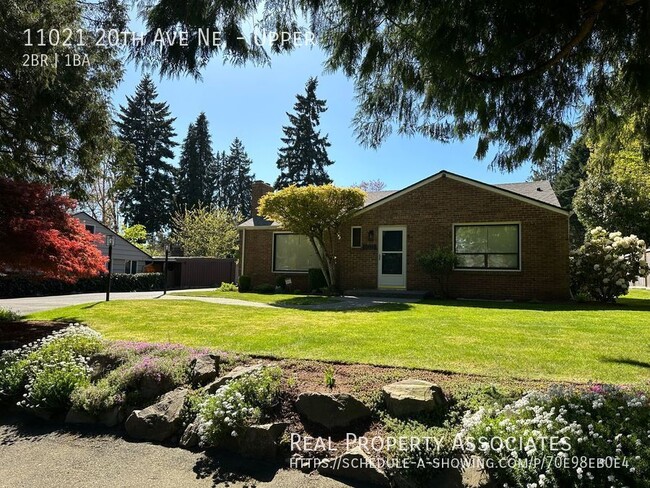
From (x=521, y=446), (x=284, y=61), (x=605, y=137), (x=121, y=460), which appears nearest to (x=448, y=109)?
(x=284, y=61)

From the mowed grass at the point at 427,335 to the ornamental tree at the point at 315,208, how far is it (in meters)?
4.77

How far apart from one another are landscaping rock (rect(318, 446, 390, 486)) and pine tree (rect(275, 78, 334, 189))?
40046mm

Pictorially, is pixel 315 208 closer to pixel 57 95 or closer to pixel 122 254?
pixel 57 95

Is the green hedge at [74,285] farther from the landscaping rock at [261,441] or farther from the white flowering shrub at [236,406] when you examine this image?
the landscaping rock at [261,441]

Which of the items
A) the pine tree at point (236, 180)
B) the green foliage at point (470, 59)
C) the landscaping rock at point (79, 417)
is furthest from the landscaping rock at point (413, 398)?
the pine tree at point (236, 180)

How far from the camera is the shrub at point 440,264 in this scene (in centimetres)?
1284

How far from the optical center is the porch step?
1308 cm

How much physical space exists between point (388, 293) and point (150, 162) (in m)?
35.3

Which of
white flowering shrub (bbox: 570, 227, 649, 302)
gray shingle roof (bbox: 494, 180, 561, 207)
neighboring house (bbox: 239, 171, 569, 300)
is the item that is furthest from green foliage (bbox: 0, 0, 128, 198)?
white flowering shrub (bbox: 570, 227, 649, 302)

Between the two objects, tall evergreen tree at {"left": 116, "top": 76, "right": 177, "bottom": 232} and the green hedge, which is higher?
tall evergreen tree at {"left": 116, "top": 76, "right": 177, "bottom": 232}

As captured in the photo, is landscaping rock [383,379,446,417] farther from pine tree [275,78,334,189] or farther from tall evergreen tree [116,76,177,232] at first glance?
tall evergreen tree [116,76,177,232]

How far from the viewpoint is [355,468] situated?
2.96 metres

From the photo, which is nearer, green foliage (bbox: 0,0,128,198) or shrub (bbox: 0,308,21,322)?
green foliage (bbox: 0,0,128,198)

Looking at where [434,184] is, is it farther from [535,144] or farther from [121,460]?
[121,460]
